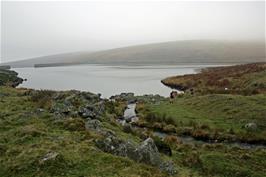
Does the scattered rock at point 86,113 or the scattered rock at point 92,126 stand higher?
the scattered rock at point 86,113

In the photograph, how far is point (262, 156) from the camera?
3528 cm

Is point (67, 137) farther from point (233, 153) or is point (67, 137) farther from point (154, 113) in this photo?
point (154, 113)

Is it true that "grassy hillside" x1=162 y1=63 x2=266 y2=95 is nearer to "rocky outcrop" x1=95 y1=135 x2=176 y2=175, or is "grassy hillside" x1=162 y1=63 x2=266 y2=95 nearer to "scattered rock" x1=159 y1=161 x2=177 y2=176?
"scattered rock" x1=159 y1=161 x2=177 y2=176

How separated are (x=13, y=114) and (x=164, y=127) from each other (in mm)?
21329

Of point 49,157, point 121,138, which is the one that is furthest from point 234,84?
point 49,157

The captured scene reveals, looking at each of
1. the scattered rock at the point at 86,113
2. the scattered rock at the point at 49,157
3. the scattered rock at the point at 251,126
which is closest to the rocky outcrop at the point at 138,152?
the scattered rock at the point at 49,157

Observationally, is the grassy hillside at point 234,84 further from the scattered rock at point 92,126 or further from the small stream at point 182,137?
the scattered rock at point 92,126

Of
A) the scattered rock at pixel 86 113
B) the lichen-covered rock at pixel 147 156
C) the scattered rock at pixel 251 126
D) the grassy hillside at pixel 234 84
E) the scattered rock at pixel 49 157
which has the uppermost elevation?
the grassy hillside at pixel 234 84

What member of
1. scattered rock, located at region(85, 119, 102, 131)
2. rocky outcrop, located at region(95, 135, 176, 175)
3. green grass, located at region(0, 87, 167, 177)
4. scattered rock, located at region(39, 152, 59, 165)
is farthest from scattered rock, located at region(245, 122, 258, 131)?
scattered rock, located at region(39, 152, 59, 165)

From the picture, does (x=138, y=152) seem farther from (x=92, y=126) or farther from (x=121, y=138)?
(x=92, y=126)

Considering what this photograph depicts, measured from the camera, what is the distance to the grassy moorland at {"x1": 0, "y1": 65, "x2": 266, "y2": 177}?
23766mm

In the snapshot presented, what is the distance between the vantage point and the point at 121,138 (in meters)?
33.6

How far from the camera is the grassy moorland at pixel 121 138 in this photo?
2377 cm

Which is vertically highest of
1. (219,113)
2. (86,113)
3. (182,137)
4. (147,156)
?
(86,113)
